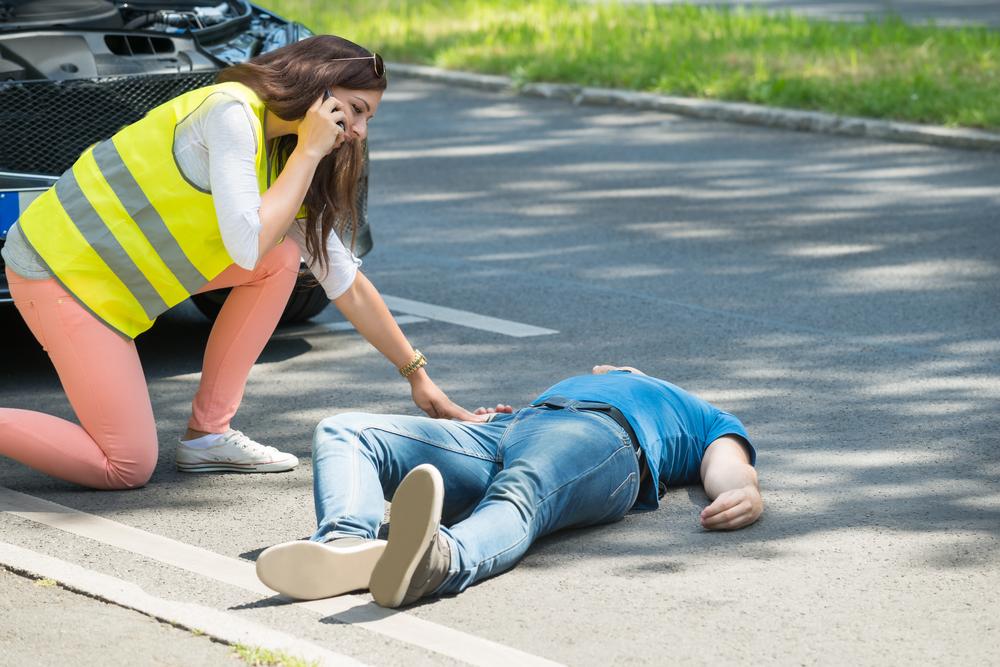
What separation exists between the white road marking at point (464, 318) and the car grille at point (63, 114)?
150 centimetres

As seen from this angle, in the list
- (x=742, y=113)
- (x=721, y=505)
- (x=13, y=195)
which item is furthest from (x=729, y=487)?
(x=742, y=113)

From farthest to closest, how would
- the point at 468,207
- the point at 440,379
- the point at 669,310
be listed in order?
the point at 468,207
the point at 669,310
the point at 440,379

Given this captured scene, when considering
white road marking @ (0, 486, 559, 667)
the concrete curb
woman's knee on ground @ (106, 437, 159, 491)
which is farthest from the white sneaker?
the concrete curb

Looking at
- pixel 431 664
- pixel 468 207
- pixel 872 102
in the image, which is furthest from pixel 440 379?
pixel 872 102

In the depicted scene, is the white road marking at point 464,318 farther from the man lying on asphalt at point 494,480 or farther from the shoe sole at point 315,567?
the shoe sole at point 315,567

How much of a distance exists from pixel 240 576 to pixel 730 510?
122 centimetres

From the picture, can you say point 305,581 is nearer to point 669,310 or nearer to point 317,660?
point 317,660

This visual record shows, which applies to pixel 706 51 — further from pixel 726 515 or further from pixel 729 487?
pixel 726 515

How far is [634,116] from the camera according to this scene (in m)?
11.7

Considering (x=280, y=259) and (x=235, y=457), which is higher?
(x=280, y=259)

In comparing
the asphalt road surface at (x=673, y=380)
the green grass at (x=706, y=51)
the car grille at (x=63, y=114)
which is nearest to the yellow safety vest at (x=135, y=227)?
the asphalt road surface at (x=673, y=380)

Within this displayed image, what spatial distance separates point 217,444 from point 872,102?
23.4ft

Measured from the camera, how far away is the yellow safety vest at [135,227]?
4.25 metres

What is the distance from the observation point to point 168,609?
3.51m
